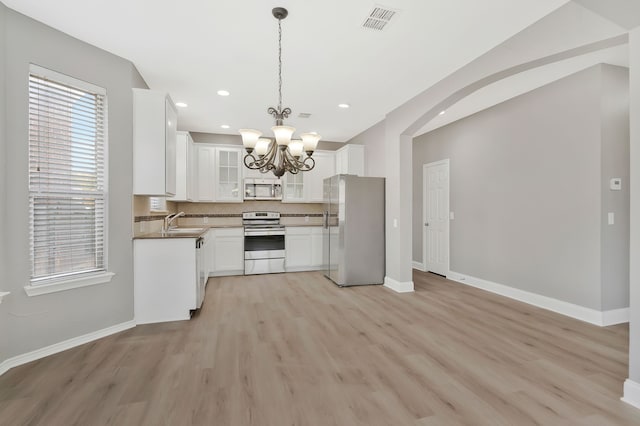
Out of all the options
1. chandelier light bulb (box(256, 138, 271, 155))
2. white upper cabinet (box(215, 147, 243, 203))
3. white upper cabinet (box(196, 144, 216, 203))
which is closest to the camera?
chandelier light bulb (box(256, 138, 271, 155))

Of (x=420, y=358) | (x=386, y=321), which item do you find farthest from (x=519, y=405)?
(x=386, y=321)

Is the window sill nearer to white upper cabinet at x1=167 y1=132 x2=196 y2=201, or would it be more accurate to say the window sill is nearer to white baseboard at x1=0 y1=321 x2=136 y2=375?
white baseboard at x1=0 y1=321 x2=136 y2=375

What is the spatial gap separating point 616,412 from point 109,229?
413 cm

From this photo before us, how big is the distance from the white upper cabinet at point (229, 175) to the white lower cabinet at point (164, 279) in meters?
2.60

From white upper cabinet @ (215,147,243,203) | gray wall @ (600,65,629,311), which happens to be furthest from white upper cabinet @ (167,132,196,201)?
gray wall @ (600,65,629,311)

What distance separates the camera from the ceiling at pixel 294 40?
2.29 m

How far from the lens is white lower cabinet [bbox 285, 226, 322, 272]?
5.86m

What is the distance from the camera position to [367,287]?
4.78 meters

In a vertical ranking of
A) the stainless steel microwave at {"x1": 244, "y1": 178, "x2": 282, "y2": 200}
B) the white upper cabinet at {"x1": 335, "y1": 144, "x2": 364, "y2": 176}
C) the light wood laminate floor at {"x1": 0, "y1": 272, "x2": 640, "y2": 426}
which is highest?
the white upper cabinet at {"x1": 335, "y1": 144, "x2": 364, "y2": 176}

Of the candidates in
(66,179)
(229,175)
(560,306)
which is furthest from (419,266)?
(66,179)

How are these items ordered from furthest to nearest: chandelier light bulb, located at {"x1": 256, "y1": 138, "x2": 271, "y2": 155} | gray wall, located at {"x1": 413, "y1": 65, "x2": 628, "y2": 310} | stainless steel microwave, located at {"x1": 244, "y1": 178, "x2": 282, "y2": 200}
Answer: stainless steel microwave, located at {"x1": 244, "y1": 178, "x2": 282, "y2": 200}, gray wall, located at {"x1": 413, "y1": 65, "x2": 628, "y2": 310}, chandelier light bulb, located at {"x1": 256, "y1": 138, "x2": 271, "y2": 155}

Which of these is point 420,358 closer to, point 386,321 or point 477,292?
point 386,321

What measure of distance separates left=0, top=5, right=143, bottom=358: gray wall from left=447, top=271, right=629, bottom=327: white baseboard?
15.4ft

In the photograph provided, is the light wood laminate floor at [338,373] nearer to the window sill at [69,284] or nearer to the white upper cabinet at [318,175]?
the window sill at [69,284]
